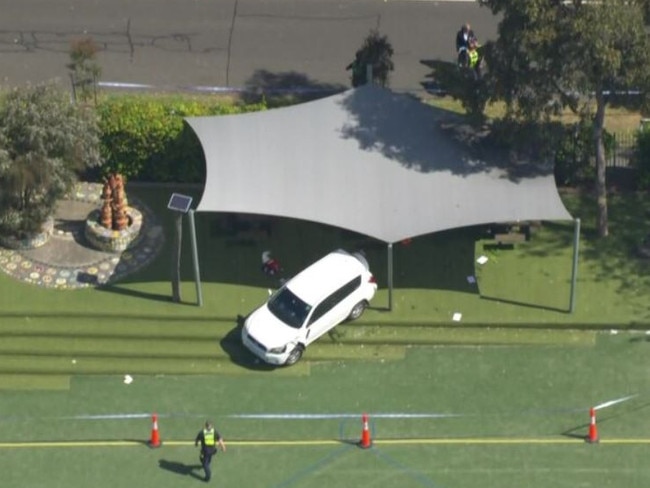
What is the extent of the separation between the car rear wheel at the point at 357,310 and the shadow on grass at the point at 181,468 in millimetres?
5777

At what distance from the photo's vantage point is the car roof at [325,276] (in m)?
46.4

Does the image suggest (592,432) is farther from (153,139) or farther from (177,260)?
(153,139)

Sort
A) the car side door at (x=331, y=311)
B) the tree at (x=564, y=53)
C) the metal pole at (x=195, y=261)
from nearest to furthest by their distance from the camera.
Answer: the tree at (x=564, y=53), the car side door at (x=331, y=311), the metal pole at (x=195, y=261)

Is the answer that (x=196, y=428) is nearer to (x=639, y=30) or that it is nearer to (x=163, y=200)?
(x=163, y=200)

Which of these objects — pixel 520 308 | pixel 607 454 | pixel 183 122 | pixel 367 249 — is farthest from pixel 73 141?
pixel 607 454

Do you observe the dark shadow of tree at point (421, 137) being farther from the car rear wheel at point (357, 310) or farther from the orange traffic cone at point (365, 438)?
the orange traffic cone at point (365, 438)

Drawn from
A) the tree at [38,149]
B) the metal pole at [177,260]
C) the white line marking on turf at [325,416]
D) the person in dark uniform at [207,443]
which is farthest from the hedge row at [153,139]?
the person in dark uniform at [207,443]

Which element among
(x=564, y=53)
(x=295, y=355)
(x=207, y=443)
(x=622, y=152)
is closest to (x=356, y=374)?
(x=295, y=355)

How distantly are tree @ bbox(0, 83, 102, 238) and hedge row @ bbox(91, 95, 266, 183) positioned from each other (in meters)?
1.63

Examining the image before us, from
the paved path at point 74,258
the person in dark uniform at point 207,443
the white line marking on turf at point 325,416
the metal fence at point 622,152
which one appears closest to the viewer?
the person in dark uniform at point 207,443

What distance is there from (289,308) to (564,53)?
8721 millimetres

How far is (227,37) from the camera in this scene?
55.0 metres

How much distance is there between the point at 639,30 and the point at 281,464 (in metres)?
12.9

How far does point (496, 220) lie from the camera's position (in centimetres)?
4662
